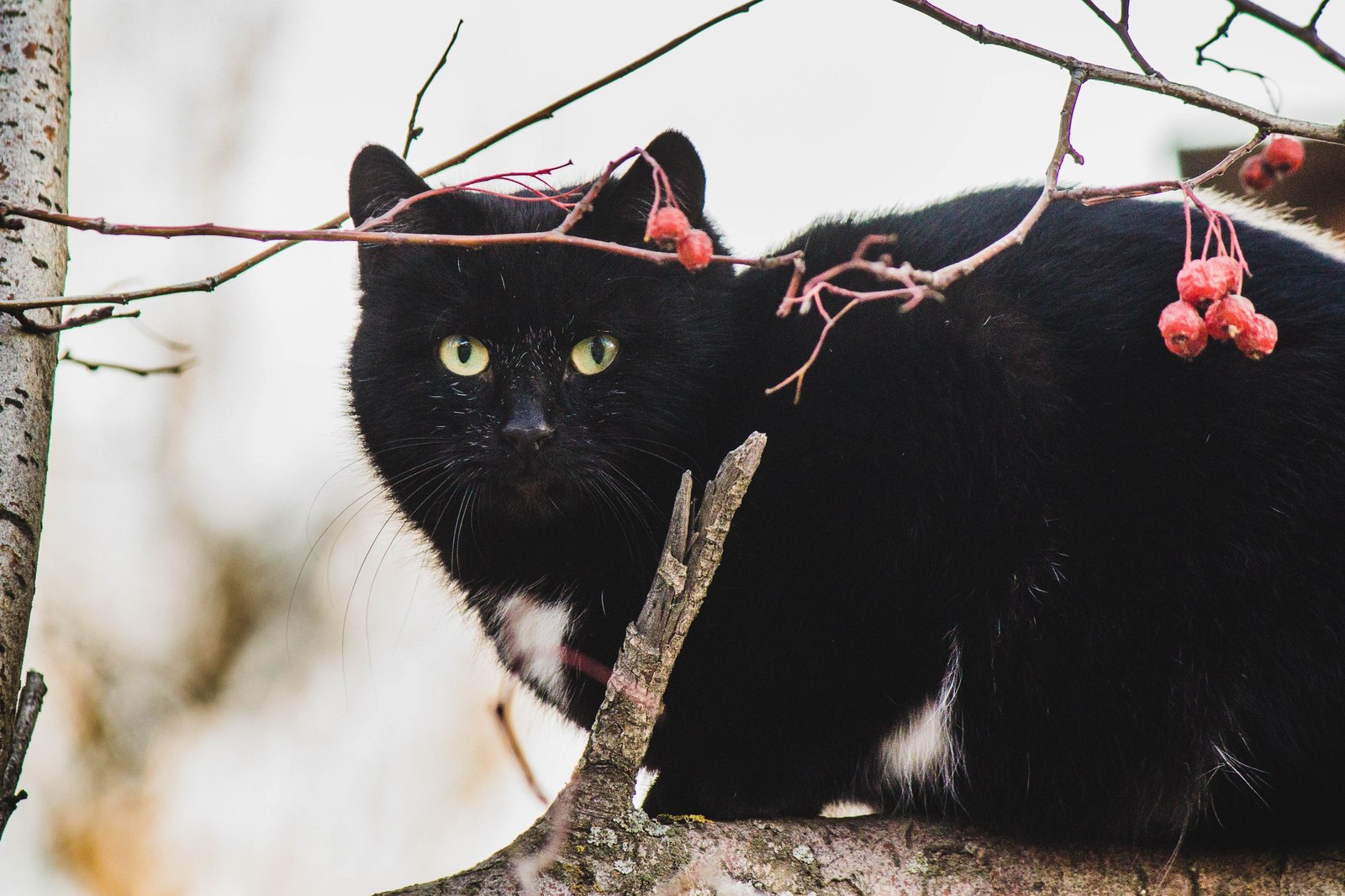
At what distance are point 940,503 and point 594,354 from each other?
2.51 feet

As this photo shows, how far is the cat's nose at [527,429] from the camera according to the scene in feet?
6.54

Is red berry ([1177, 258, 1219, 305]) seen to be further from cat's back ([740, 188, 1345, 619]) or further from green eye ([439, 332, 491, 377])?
green eye ([439, 332, 491, 377])

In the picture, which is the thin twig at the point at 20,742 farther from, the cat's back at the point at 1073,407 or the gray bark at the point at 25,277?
the cat's back at the point at 1073,407

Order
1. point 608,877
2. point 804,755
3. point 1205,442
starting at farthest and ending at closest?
point 804,755, point 1205,442, point 608,877

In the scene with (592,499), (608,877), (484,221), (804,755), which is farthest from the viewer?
(484,221)

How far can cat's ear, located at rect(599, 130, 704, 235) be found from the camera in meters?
2.24

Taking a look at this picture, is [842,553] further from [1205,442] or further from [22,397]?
[22,397]

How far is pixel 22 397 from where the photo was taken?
175cm

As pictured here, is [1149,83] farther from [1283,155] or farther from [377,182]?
[377,182]

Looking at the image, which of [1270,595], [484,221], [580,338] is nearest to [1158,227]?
[1270,595]

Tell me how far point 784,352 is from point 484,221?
76cm

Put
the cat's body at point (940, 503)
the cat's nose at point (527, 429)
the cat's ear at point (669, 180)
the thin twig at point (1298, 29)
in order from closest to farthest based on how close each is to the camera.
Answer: the thin twig at point (1298, 29) → the cat's body at point (940, 503) → the cat's nose at point (527, 429) → the cat's ear at point (669, 180)

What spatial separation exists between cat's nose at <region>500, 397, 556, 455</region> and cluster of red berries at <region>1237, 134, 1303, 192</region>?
1.23 meters

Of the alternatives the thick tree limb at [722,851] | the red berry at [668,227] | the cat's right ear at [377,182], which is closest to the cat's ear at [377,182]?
the cat's right ear at [377,182]
